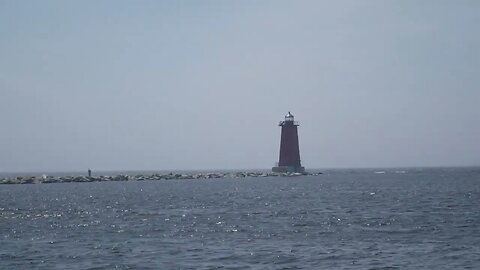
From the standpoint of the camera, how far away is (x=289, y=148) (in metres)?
106

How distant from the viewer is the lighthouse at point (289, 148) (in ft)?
341

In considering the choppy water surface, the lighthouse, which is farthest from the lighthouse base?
the choppy water surface

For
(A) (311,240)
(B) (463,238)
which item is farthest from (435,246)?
(A) (311,240)

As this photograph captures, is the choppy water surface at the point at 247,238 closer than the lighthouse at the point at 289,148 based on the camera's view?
Yes

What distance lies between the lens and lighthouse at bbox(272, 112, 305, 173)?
104 m

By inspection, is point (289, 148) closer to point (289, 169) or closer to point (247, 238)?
point (289, 169)

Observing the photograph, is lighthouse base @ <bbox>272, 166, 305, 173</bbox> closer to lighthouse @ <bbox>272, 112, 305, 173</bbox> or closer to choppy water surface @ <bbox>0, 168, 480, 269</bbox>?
lighthouse @ <bbox>272, 112, 305, 173</bbox>

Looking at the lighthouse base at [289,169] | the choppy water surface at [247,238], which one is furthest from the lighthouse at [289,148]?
the choppy water surface at [247,238]

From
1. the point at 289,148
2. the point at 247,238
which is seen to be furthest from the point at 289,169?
the point at 247,238

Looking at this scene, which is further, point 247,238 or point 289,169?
point 289,169

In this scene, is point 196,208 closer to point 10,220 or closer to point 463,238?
point 10,220

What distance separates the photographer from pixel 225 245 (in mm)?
27500

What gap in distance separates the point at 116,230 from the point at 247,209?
14996 millimetres

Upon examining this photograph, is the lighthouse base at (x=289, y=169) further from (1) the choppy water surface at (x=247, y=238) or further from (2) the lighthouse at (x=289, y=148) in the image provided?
(1) the choppy water surface at (x=247, y=238)
